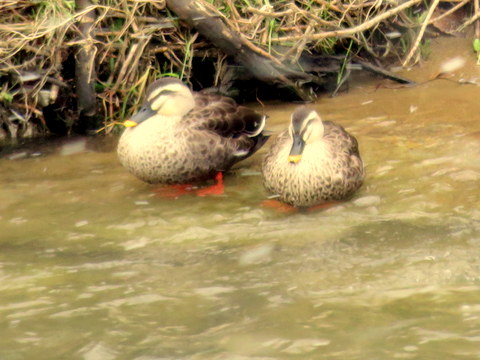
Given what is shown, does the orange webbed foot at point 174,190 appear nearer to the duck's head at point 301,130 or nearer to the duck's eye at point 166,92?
the duck's eye at point 166,92

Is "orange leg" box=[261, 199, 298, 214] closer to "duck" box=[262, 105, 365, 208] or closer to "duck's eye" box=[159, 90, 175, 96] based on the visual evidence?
"duck" box=[262, 105, 365, 208]

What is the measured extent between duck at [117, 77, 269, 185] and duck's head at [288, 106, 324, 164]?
0.62m

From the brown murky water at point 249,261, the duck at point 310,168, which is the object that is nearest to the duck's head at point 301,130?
the duck at point 310,168

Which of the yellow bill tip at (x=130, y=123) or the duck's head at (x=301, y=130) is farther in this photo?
the yellow bill tip at (x=130, y=123)

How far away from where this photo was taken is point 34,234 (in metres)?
5.29

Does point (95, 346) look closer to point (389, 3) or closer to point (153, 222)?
point (153, 222)

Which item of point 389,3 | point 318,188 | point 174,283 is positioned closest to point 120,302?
point 174,283

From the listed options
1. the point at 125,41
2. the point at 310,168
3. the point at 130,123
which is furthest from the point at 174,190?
the point at 125,41

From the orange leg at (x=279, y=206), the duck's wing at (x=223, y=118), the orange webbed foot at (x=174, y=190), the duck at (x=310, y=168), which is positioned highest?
the duck's wing at (x=223, y=118)

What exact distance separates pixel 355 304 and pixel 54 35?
138 inches

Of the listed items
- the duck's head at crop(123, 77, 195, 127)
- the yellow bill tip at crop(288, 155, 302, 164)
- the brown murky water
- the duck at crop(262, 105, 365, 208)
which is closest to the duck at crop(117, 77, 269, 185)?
the duck's head at crop(123, 77, 195, 127)

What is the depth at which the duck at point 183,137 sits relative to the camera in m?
5.94

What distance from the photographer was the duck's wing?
6.11 metres

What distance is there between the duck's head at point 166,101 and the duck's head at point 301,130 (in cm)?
83
